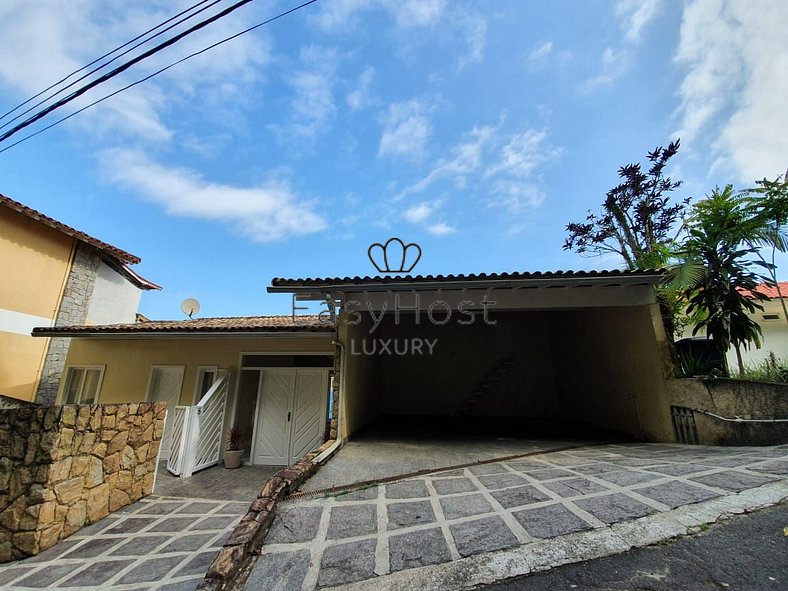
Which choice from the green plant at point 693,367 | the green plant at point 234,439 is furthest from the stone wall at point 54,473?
the green plant at point 693,367

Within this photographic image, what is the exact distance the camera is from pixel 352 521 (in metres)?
2.89

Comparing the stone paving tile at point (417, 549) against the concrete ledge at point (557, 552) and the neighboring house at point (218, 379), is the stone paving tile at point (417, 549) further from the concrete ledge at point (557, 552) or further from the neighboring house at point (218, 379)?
the neighboring house at point (218, 379)

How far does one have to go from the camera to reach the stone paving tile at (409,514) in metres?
2.79

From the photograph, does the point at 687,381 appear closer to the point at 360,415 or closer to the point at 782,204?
the point at 782,204

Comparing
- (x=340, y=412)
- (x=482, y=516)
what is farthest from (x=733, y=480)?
(x=340, y=412)

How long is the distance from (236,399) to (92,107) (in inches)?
232

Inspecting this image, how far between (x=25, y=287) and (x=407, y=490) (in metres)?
11.4

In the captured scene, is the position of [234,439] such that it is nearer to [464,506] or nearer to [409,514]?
[409,514]

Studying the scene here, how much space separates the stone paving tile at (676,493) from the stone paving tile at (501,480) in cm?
111

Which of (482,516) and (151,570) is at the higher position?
(482,516)

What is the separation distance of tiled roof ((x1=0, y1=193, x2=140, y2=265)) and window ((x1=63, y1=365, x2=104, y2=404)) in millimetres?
4011

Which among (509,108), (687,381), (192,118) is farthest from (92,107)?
(687,381)

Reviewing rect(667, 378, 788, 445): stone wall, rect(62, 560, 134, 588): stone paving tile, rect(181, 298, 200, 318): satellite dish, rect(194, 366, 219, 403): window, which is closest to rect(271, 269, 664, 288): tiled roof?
rect(667, 378, 788, 445): stone wall

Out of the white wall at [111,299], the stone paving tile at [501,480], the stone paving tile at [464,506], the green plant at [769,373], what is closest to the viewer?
the stone paving tile at [464,506]
